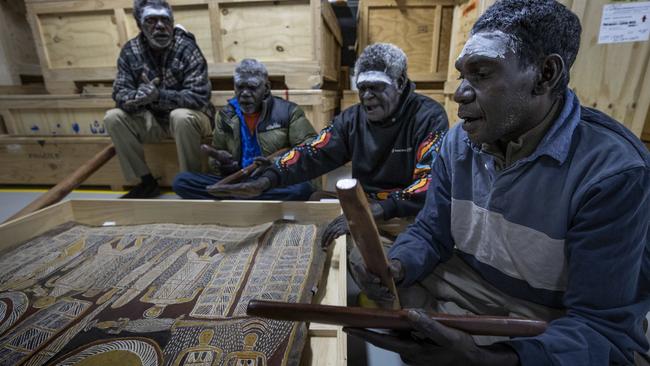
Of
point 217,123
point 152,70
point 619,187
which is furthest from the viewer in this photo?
point 152,70

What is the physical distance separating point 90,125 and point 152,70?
3.01 feet

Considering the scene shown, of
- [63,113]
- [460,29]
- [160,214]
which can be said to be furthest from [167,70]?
[460,29]

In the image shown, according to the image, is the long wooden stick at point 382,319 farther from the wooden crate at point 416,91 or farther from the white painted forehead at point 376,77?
the wooden crate at point 416,91

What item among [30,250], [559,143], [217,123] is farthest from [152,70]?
[559,143]

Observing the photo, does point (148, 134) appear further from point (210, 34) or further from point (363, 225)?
point (363, 225)

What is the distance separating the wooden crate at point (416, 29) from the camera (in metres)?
3.02

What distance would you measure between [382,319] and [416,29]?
10.6 ft

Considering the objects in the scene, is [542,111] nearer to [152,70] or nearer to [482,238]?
[482,238]

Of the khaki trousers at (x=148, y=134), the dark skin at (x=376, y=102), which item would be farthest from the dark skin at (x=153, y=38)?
the dark skin at (x=376, y=102)

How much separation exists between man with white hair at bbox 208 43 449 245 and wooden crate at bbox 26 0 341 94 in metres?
1.28

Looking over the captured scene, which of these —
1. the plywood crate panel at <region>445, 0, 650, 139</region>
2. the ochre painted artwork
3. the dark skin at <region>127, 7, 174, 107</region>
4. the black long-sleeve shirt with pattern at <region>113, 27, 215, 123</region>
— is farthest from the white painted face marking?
the dark skin at <region>127, 7, 174, 107</region>

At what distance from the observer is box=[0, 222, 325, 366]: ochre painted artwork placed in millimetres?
766

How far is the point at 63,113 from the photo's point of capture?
2693mm

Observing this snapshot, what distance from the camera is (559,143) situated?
65 centimetres
